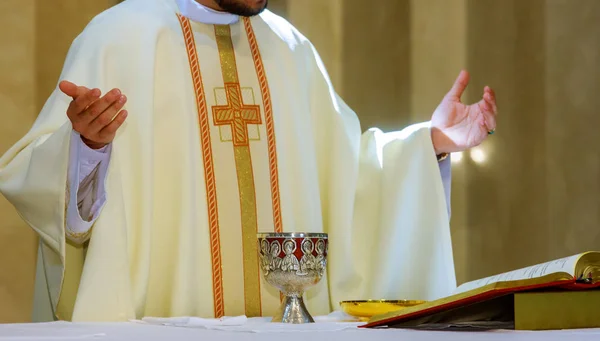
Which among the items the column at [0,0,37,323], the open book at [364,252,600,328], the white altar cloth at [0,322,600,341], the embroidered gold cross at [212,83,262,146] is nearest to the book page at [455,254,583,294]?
the open book at [364,252,600,328]

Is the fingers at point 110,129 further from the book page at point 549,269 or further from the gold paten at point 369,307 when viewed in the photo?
the book page at point 549,269

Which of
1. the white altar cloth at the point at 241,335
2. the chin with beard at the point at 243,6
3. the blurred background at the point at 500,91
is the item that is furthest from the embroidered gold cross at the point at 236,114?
the blurred background at the point at 500,91

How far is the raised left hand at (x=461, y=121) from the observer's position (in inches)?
125

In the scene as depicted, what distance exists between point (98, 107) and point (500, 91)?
313cm

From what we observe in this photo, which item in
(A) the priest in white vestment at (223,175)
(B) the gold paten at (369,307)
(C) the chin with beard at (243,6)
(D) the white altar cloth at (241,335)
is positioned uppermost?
(C) the chin with beard at (243,6)

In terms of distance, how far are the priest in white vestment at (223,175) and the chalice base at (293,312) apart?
0.61m

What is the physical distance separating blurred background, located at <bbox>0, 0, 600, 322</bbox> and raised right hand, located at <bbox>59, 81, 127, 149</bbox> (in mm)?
2622

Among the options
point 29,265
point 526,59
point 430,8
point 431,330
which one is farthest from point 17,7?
point 431,330

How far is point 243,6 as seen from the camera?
3.31 metres

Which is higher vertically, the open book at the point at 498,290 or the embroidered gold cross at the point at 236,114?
the embroidered gold cross at the point at 236,114

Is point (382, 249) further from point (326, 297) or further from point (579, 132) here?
point (579, 132)

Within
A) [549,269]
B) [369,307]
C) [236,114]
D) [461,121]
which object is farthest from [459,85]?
[549,269]

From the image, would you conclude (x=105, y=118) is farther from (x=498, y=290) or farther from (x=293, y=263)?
(x=498, y=290)

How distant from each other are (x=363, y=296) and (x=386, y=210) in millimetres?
312
